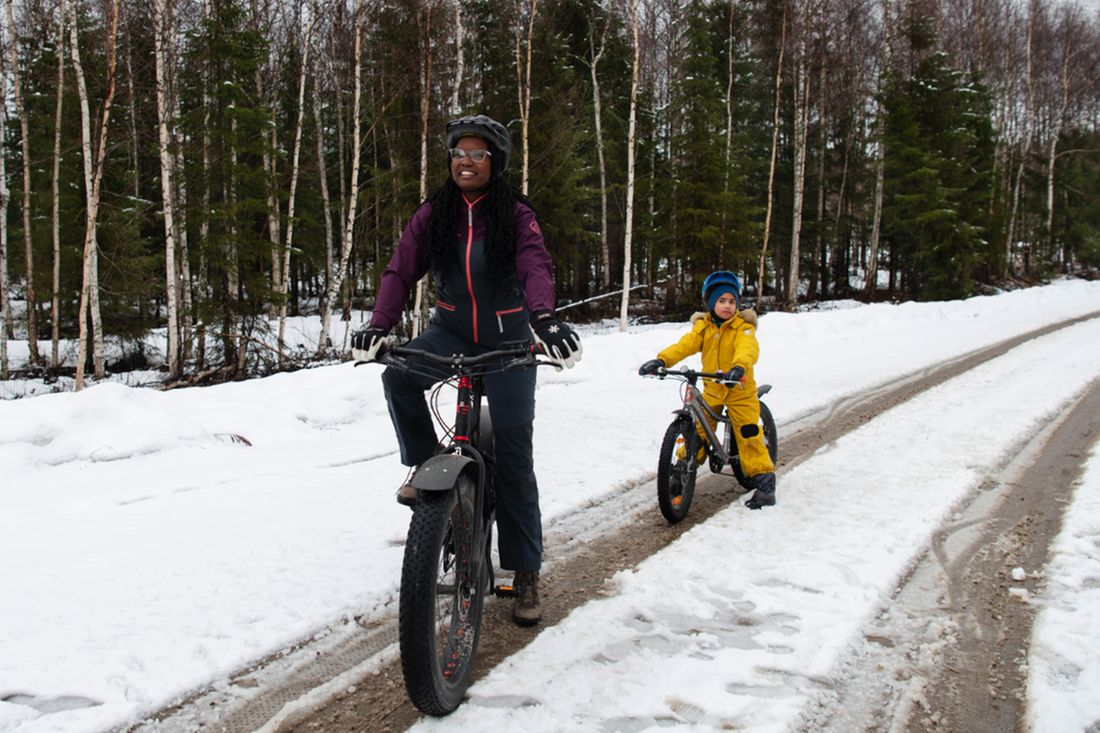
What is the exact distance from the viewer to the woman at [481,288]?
2.74 m

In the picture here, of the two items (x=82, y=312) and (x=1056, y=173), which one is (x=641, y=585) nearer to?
(x=82, y=312)

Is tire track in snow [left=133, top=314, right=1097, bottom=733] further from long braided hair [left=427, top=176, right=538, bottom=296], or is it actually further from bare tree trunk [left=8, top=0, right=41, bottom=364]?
bare tree trunk [left=8, top=0, right=41, bottom=364]

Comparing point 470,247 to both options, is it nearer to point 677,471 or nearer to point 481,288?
point 481,288

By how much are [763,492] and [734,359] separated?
973 millimetres

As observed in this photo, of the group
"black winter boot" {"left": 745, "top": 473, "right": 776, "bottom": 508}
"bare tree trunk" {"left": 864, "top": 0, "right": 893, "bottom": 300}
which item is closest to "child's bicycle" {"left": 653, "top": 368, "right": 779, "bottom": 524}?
"black winter boot" {"left": 745, "top": 473, "right": 776, "bottom": 508}

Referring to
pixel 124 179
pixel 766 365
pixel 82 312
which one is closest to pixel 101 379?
pixel 82 312

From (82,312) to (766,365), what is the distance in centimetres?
1331

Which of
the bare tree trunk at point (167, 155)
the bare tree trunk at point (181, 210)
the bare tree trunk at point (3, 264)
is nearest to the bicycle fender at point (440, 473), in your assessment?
the bare tree trunk at point (167, 155)

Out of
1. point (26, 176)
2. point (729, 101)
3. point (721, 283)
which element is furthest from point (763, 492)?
point (729, 101)

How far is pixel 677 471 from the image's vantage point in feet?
14.3

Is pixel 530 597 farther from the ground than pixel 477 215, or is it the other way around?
pixel 477 215

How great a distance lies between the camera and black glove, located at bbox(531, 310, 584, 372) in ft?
7.98

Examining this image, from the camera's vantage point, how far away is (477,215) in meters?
2.82

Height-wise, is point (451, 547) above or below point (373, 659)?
above
